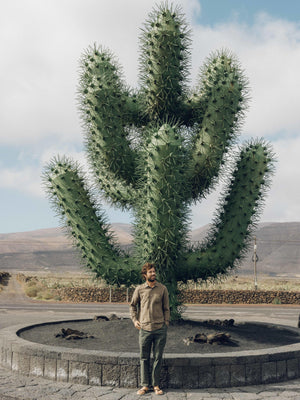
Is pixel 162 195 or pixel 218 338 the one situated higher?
pixel 162 195

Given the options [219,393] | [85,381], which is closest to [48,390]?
[85,381]

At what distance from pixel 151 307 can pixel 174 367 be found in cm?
96

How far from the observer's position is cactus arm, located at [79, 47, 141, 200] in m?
8.59

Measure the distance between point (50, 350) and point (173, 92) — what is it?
4964 millimetres

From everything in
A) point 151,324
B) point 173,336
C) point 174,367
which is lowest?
point 174,367

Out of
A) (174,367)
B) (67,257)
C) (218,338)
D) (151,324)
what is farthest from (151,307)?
(67,257)

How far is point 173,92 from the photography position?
8.87 m

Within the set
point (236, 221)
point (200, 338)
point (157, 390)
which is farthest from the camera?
point (236, 221)

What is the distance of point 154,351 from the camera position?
6.08 metres

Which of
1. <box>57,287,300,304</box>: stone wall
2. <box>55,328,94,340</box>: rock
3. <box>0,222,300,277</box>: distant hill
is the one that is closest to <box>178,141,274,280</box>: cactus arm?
<box>55,328,94,340</box>: rock

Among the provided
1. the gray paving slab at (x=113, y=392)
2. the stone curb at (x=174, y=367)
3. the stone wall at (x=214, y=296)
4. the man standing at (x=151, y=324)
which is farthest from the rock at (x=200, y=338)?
the stone wall at (x=214, y=296)

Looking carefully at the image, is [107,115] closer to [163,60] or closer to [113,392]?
[163,60]

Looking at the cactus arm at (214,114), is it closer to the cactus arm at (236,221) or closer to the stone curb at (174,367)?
the cactus arm at (236,221)

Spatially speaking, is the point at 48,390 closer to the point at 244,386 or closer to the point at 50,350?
the point at 50,350
